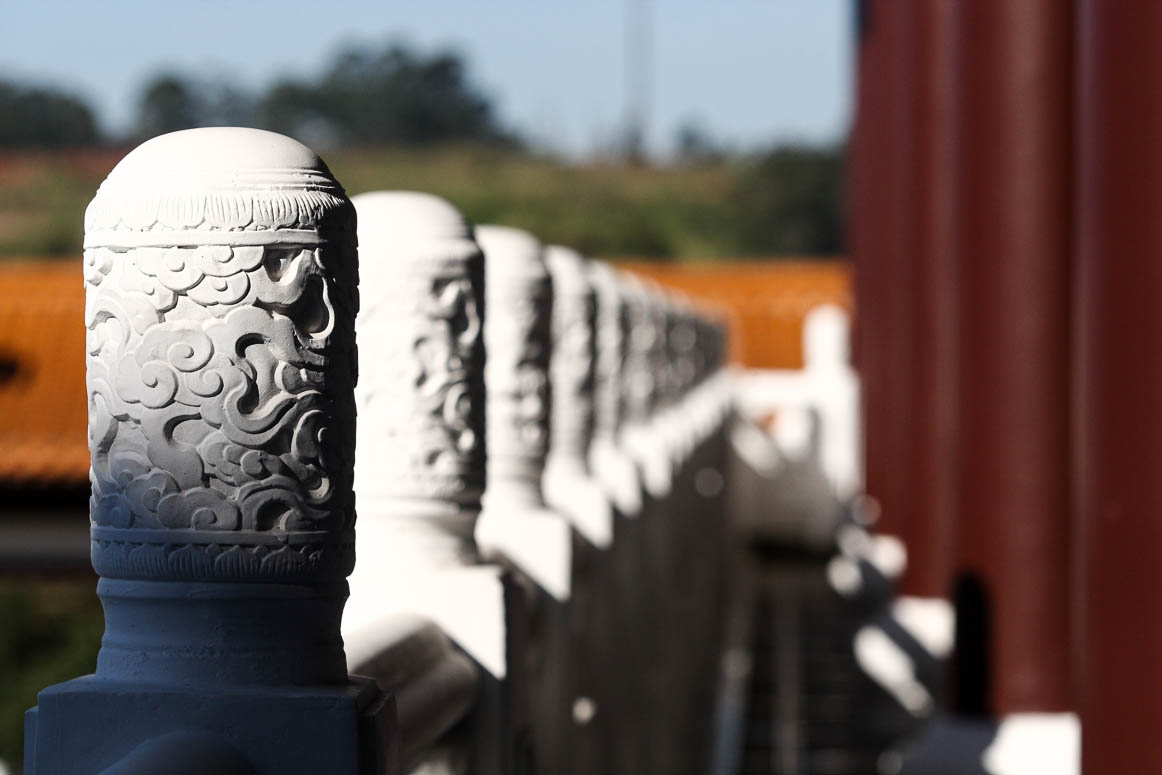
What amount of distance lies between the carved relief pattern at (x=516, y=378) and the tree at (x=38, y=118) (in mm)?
53181

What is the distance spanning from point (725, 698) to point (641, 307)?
517 cm

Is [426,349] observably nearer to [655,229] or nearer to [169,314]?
[169,314]

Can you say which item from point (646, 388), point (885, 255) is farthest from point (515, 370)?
point (885, 255)

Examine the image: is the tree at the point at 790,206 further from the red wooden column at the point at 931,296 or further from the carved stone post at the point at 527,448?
the carved stone post at the point at 527,448

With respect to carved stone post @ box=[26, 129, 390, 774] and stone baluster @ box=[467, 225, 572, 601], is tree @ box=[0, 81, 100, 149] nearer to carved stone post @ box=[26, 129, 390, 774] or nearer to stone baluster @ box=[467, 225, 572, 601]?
stone baluster @ box=[467, 225, 572, 601]

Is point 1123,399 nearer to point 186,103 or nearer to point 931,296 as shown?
point 931,296

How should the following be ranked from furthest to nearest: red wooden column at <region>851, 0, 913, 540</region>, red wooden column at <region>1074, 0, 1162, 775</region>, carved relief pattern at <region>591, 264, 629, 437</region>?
1. red wooden column at <region>851, 0, 913, 540</region>
2. carved relief pattern at <region>591, 264, 629, 437</region>
3. red wooden column at <region>1074, 0, 1162, 775</region>

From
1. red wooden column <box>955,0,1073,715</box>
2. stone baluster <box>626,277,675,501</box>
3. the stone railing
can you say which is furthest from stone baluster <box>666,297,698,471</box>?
the stone railing

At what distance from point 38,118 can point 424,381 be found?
180 feet

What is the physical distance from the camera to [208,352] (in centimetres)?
169

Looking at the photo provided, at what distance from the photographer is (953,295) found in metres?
5.21

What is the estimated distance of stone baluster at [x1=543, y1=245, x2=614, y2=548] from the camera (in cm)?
417

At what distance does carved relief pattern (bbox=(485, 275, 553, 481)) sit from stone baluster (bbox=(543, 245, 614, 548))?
606 millimetres

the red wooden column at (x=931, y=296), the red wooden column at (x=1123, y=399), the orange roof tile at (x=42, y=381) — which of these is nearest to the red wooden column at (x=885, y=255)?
the red wooden column at (x=931, y=296)
